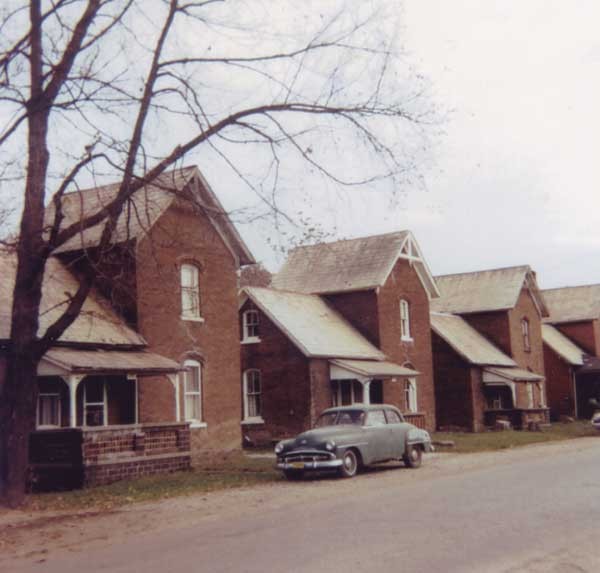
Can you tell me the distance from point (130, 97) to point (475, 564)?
32.2 ft

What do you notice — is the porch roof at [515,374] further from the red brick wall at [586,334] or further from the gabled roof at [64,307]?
the gabled roof at [64,307]

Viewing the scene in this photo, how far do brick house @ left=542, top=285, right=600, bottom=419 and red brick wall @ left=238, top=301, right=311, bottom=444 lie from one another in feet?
82.9

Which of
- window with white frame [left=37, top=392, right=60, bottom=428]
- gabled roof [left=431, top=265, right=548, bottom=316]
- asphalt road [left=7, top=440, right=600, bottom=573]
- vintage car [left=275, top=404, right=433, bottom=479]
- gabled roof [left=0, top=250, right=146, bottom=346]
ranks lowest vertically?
asphalt road [left=7, top=440, right=600, bottom=573]

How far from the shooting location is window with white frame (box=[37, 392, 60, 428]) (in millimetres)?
22016

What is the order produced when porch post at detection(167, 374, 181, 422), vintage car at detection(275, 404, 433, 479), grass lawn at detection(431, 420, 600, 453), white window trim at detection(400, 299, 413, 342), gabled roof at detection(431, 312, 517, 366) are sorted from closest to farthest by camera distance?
vintage car at detection(275, 404, 433, 479) < porch post at detection(167, 374, 181, 422) < grass lawn at detection(431, 420, 600, 453) < white window trim at detection(400, 299, 413, 342) < gabled roof at detection(431, 312, 517, 366)

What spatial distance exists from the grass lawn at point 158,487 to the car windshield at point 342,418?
1.71 metres

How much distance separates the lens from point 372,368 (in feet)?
108

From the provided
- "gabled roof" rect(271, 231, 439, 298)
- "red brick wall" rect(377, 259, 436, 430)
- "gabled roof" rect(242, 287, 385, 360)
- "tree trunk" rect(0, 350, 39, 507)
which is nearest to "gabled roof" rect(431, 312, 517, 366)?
"red brick wall" rect(377, 259, 436, 430)

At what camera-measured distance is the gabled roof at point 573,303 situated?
186ft

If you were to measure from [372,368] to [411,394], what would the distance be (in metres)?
5.78

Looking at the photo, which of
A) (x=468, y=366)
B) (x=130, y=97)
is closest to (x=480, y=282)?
(x=468, y=366)

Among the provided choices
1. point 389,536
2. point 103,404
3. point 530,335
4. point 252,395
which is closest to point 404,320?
point 252,395

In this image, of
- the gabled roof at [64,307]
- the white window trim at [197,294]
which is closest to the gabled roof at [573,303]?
the white window trim at [197,294]

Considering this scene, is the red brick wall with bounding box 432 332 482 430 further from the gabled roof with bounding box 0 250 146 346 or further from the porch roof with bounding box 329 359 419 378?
the gabled roof with bounding box 0 250 146 346
